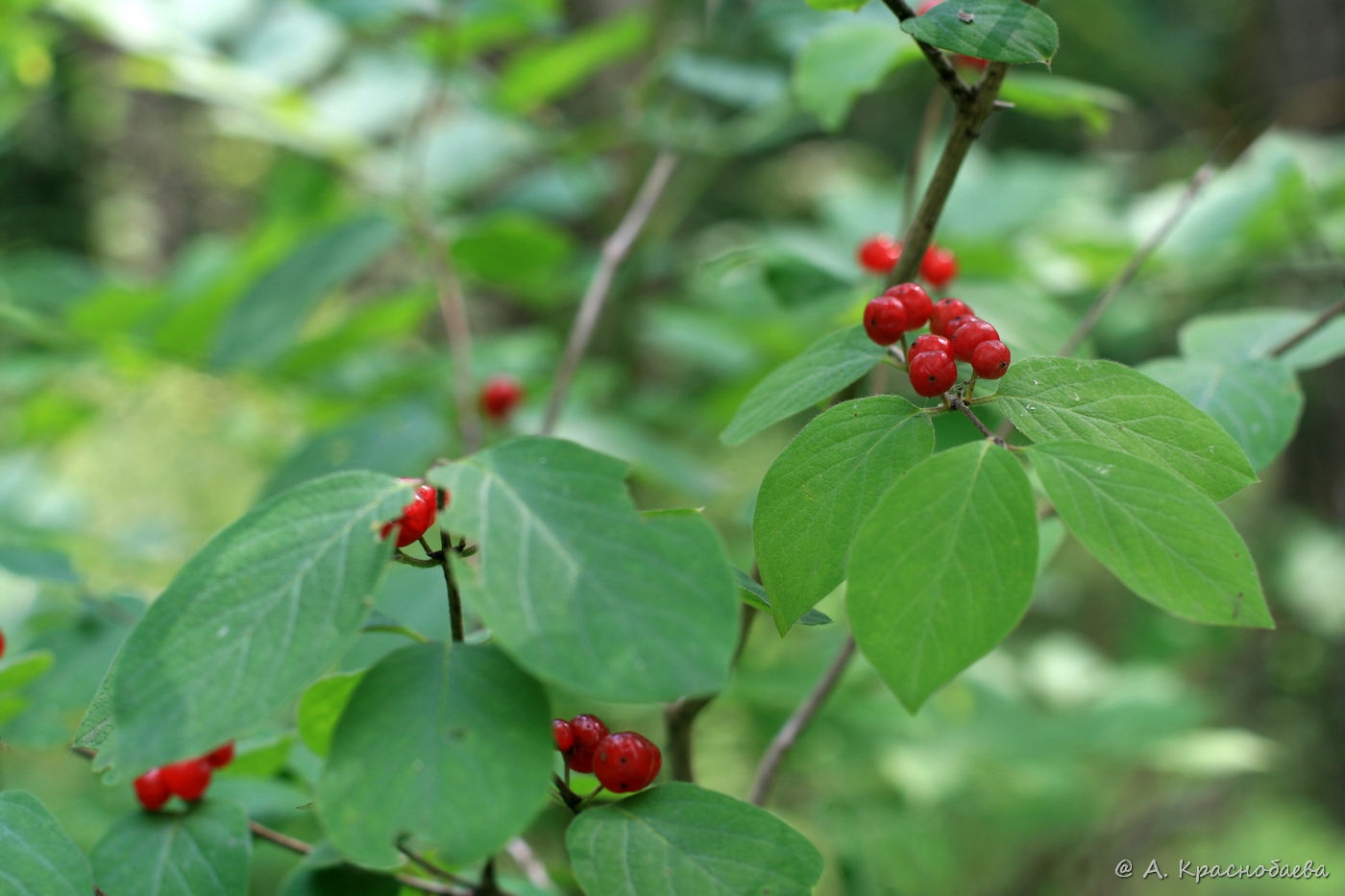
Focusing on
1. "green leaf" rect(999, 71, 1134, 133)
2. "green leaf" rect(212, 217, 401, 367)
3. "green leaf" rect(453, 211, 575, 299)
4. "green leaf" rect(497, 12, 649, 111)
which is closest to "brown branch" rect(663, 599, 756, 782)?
"green leaf" rect(999, 71, 1134, 133)

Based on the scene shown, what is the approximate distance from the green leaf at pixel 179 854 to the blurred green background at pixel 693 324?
122 mm

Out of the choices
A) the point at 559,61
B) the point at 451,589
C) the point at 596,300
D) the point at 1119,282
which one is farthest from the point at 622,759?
the point at 559,61

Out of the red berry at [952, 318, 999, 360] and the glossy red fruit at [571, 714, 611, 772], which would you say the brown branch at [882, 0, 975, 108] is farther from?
the glossy red fruit at [571, 714, 611, 772]

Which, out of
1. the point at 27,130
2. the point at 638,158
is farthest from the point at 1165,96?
the point at 27,130

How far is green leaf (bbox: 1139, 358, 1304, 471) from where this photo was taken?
2.05 ft

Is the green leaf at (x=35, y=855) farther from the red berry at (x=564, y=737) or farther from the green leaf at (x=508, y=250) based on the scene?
the green leaf at (x=508, y=250)

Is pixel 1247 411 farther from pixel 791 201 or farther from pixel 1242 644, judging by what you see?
pixel 791 201

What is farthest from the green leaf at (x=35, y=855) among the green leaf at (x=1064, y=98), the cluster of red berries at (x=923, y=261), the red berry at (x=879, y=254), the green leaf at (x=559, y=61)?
the green leaf at (x=559, y=61)

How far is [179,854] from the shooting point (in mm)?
560

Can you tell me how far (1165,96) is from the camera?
4473 millimetres

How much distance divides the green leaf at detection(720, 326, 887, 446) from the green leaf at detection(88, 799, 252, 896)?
1.26ft

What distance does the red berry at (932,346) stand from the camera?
479mm

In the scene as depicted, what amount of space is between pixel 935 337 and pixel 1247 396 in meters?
0.31

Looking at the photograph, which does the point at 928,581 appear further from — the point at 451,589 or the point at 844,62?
the point at 844,62
